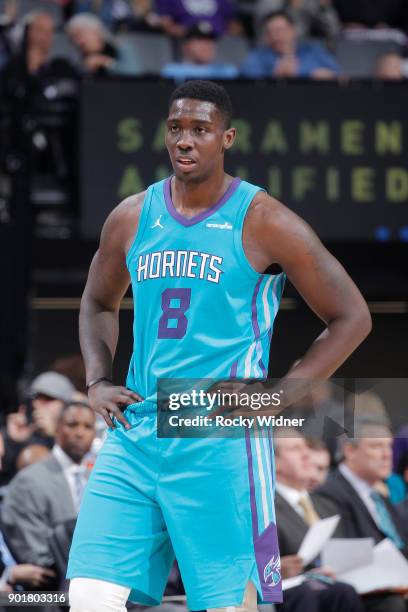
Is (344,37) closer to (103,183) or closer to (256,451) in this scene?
(103,183)

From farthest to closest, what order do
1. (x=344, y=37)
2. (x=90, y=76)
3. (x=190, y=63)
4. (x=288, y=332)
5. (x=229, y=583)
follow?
A: (x=344, y=37) → (x=190, y=63) → (x=90, y=76) → (x=288, y=332) → (x=229, y=583)

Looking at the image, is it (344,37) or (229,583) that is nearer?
(229,583)

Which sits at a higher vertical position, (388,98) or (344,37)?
(344,37)

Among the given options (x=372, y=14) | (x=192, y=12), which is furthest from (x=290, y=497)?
(x=372, y=14)

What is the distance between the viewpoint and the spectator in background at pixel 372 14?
934 centimetres

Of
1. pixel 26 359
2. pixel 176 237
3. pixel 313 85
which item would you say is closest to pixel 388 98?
pixel 313 85

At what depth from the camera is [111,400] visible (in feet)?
11.0

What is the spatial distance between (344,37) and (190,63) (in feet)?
4.84

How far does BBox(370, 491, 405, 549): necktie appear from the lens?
17.7ft

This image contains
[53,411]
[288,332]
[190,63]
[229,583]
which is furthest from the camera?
[190,63]

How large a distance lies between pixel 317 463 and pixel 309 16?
4.74 meters

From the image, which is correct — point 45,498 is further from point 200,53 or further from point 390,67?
point 390,67

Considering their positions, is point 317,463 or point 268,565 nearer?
point 268,565

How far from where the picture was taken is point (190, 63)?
8.15 m
